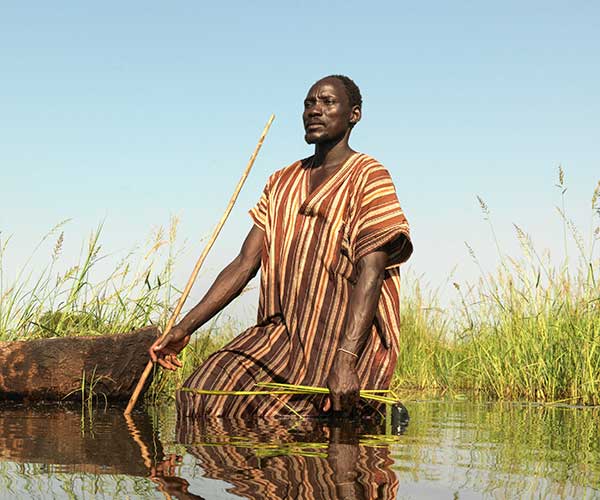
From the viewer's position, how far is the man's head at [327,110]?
4320mm

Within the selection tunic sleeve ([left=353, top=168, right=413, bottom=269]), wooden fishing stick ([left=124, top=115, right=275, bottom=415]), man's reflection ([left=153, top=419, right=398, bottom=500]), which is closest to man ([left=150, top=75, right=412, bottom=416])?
tunic sleeve ([left=353, top=168, right=413, bottom=269])

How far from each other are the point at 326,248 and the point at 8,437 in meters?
1.75

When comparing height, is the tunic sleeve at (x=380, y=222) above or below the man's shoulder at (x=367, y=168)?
below

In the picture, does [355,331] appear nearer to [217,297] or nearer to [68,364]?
[217,297]

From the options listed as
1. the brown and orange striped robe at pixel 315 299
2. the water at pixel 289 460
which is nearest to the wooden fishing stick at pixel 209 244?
the water at pixel 289 460

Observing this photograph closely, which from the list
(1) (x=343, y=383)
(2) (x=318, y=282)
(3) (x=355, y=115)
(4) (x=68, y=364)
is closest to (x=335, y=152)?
(3) (x=355, y=115)

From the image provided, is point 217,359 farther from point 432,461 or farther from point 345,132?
point 432,461

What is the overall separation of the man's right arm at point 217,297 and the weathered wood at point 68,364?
977mm

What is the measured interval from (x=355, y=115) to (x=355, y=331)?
1233mm

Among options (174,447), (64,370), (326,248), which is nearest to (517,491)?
(174,447)

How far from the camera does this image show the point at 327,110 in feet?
14.2

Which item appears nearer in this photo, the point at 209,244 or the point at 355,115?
the point at 355,115

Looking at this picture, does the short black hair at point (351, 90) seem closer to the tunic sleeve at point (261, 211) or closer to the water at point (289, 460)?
the tunic sleeve at point (261, 211)

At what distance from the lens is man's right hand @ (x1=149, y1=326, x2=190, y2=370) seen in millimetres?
4309
